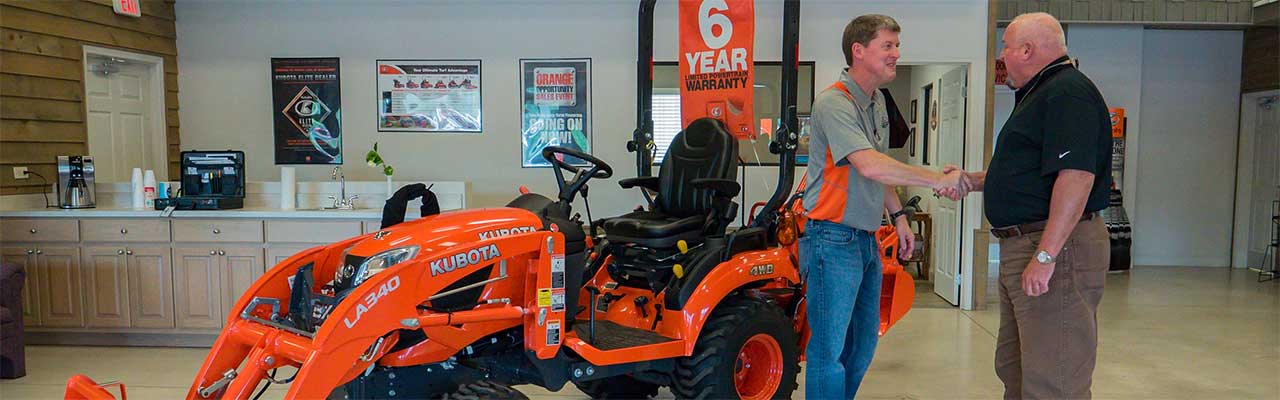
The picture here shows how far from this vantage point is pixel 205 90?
20.5 ft

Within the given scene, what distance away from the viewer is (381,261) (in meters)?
2.26

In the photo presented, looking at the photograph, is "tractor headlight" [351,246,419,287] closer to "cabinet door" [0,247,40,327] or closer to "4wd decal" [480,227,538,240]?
"4wd decal" [480,227,538,240]

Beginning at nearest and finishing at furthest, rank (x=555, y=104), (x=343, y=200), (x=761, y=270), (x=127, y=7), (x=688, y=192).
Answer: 1. (x=761, y=270)
2. (x=688, y=192)
3. (x=343, y=200)
4. (x=127, y=7)
5. (x=555, y=104)

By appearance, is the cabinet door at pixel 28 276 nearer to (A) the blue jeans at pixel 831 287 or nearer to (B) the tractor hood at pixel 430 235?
(B) the tractor hood at pixel 430 235

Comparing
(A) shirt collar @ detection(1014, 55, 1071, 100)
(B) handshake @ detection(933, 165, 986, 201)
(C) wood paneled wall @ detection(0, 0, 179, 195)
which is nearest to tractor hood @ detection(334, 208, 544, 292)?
(B) handshake @ detection(933, 165, 986, 201)

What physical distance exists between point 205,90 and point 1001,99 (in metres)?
7.36

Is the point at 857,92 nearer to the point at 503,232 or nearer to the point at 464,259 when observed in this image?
the point at 503,232

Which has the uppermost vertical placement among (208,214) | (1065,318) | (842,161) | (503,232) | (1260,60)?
(1260,60)

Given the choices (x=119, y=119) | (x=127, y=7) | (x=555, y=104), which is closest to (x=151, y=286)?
(x=119, y=119)

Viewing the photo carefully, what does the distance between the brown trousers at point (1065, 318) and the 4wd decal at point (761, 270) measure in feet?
3.62

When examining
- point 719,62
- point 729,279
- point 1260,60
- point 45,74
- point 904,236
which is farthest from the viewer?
point 1260,60

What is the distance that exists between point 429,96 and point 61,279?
254 cm

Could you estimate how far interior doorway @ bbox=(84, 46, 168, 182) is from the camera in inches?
220

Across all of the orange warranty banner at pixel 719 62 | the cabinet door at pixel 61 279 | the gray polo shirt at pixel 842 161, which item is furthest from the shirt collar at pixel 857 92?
the cabinet door at pixel 61 279
